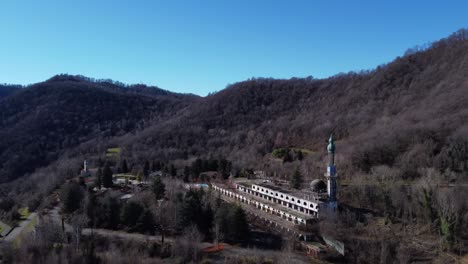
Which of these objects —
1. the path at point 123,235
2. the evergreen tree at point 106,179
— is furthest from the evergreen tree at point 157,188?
the evergreen tree at point 106,179

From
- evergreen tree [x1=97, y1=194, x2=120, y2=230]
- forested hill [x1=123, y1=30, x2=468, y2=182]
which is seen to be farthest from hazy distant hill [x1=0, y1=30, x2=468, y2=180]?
evergreen tree [x1=97, y1=194, x2=120, y2=230]

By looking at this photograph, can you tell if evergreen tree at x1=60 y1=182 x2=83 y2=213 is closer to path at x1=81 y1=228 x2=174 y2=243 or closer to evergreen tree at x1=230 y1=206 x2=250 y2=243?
path at x1=81 y1=228 x2=174 y2=243

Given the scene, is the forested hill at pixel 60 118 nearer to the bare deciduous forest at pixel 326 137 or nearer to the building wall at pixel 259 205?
the bare deciduous forest at pixel 326 137

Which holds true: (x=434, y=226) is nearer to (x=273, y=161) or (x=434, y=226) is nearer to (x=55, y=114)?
(x=273, y=161)

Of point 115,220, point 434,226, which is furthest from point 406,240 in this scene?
point 115,220

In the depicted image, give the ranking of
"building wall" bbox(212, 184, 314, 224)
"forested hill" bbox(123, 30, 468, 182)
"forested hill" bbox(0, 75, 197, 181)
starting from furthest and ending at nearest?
"forested hill" bbox(0, 75, 197, 181), "forested hill" bbox(123, 30, 468, 182), "building wall" bbox(212, 184, 314, 224)

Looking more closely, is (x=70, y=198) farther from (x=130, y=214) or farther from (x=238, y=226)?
(x=238, y=226)
